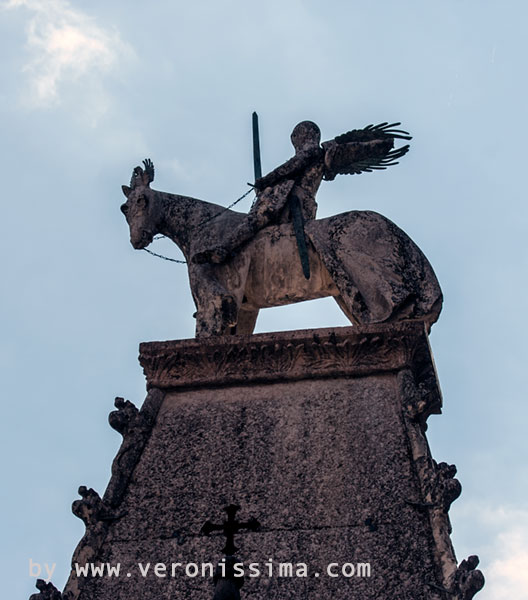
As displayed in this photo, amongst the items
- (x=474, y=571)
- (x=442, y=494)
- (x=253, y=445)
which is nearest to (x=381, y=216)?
(x=253, y=445)

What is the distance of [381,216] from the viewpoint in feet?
23.6

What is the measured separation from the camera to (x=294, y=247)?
714 centimetres

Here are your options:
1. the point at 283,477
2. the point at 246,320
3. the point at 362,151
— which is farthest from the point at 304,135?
the point at 283,477

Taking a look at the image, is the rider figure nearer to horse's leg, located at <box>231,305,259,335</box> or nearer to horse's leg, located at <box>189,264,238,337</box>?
horse's leg, located at <box>189,264,238,337</box>

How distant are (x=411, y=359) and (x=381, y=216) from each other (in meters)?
1.65

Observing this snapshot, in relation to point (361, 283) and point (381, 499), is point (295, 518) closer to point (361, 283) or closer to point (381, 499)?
point (381, 499)

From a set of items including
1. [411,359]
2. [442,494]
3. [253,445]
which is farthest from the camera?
[411,359]

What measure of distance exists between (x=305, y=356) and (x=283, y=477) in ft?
3.45

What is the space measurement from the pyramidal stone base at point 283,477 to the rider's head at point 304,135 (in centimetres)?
242

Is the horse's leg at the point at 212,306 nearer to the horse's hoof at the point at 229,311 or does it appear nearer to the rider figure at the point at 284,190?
the horse's hoof at the point at 229,311

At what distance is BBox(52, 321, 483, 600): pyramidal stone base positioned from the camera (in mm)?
4539

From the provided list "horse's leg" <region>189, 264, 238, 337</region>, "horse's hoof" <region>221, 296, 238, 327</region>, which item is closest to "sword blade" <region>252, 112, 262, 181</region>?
"horse's leg" <region>189, 264, 238, 337</region>

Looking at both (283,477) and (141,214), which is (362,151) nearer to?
(141,214)

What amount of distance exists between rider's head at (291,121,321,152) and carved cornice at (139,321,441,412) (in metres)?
→ 2.41
